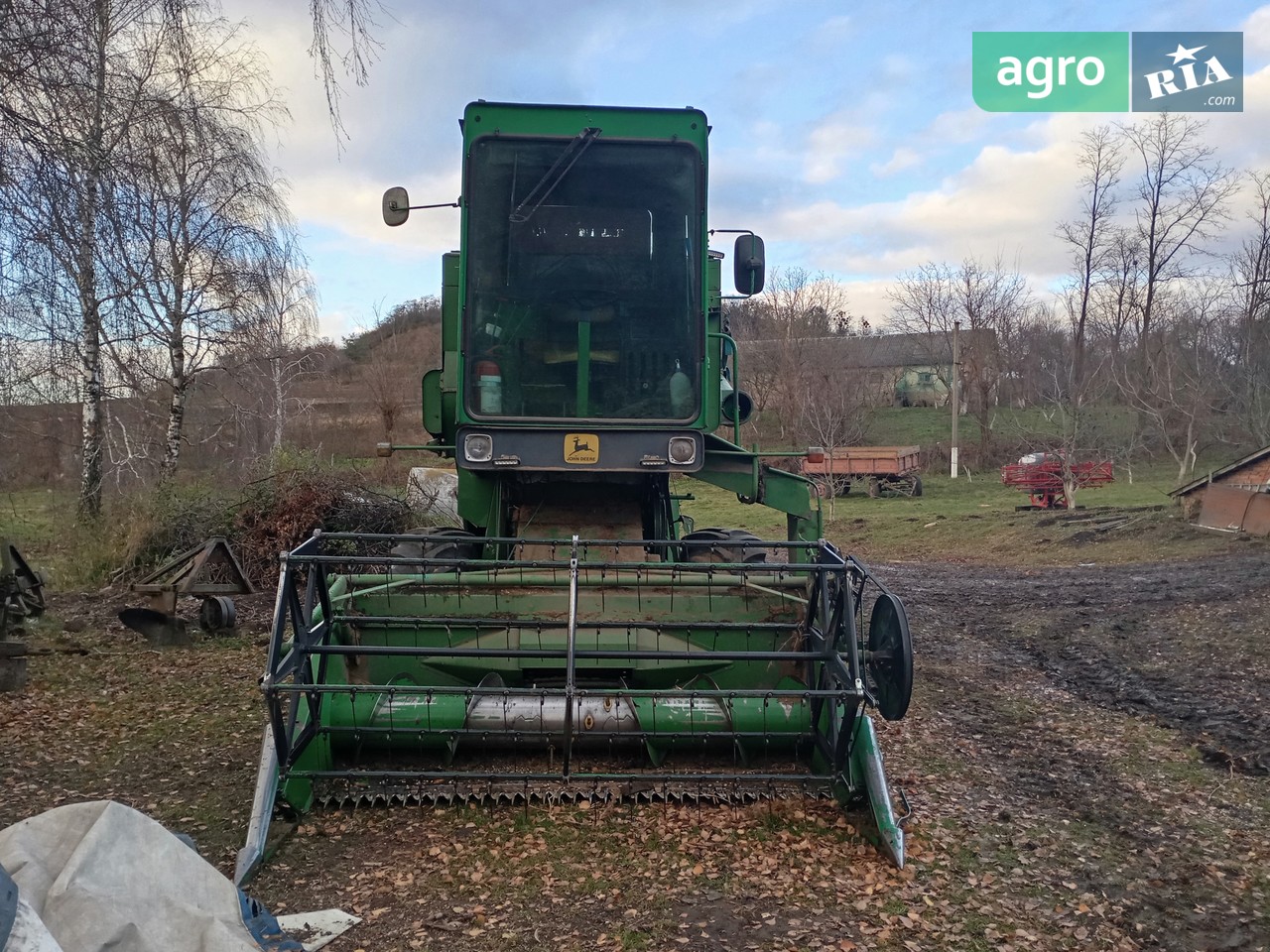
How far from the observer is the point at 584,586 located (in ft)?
17.1

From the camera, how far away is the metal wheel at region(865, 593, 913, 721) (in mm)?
4297

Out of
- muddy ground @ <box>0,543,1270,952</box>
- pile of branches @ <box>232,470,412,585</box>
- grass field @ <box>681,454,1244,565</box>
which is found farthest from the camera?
grass field @ <box>681,454,1244,565</box>

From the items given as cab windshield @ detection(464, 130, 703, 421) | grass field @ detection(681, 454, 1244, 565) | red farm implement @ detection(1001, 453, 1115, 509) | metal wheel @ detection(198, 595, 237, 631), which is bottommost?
grass field @ detection(681, 454, 1244, 565)

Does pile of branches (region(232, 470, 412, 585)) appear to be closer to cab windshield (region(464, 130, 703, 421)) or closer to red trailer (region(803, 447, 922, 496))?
cab windshield (region(464, 130, 703, 421))

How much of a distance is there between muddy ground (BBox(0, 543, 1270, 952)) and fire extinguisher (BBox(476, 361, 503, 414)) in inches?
86.3

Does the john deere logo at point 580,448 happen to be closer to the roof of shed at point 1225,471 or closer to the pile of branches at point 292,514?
the pile of branches at point 292,514

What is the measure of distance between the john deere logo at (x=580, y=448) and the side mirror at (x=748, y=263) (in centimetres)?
163

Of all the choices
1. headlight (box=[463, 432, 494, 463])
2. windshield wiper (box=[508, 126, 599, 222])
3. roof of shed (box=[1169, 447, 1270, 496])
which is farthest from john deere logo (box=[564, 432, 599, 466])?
roof of shed (box=[1169, 447, 1270, 496])

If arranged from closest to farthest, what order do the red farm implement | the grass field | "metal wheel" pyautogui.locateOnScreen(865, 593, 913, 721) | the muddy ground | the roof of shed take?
the muddy ground
"metal wheel" pyautogui.locateOnScreen(865, 593, 913, 721)
the grass field
the roof of shed
the red farm implement

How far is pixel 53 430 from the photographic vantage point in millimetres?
11805

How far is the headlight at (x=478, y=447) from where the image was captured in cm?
564

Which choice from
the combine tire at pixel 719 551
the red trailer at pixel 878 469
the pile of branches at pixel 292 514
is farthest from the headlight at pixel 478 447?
the red trailer at pixel 878 469

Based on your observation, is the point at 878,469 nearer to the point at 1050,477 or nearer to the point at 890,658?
the point at 1050,477

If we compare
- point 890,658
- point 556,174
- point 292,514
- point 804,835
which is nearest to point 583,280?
point 556,174
